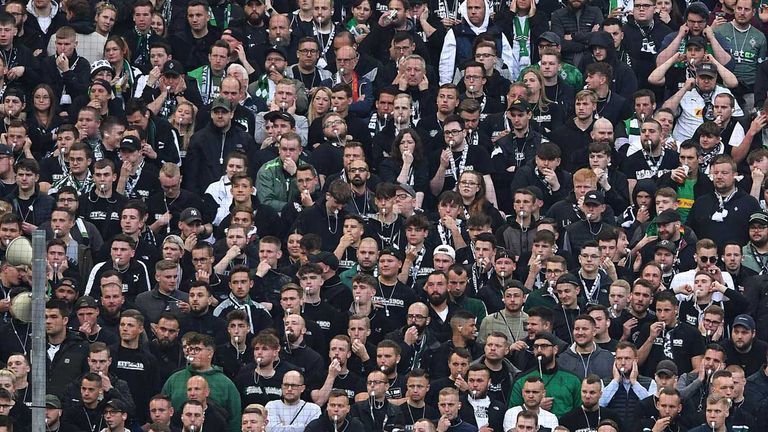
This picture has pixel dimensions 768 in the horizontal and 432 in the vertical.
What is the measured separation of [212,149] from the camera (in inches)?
1011

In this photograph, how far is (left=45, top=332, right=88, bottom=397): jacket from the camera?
2248 cm

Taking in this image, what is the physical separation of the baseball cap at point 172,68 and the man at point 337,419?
18.6 ft

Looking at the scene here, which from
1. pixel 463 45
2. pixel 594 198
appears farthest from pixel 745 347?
pixel 463 45

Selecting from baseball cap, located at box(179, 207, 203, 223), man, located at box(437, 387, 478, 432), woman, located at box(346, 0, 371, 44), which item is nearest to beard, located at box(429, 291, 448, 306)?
man, located at box(437, 387, 478, 432)

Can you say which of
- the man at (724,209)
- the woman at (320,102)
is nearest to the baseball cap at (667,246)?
the man at (724,209)

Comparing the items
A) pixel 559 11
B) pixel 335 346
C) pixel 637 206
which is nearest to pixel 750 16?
pixel 559 11

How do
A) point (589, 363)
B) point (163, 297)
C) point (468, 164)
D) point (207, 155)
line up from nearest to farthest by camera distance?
point (589, 363)
point (163, 297)
point (468, 164)
point (207, 155)

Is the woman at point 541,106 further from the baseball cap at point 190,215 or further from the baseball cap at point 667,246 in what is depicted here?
the baseball cap at point 190,215

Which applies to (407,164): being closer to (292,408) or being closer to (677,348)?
(677,348)

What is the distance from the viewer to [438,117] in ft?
85.9

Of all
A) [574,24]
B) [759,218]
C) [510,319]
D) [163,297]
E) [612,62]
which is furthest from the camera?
[574,24]

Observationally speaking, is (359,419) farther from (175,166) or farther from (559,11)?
(559,11)

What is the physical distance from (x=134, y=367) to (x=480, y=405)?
317 centimetres

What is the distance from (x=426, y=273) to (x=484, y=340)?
4.09ft
